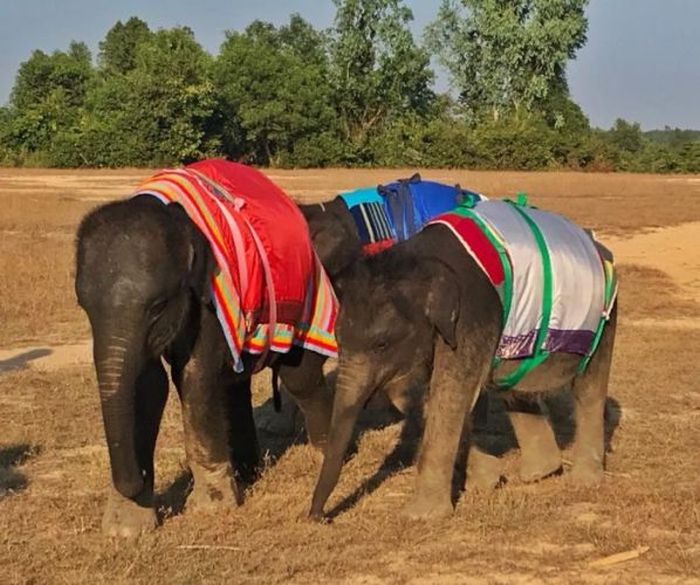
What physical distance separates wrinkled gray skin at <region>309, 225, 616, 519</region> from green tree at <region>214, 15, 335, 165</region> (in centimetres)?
5344

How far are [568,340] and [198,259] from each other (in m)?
2.28

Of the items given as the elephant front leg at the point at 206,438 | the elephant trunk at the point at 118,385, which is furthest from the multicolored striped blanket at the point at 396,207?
the elephant trunk at the point at 118,385

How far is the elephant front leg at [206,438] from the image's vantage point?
558cm

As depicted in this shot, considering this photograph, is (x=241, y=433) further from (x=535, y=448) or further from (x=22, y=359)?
(x=22, y=359)

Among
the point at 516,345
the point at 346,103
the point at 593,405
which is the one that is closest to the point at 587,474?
the point at 593,405

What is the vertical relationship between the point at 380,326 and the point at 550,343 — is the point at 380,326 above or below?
above

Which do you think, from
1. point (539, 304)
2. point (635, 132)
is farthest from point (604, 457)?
point (635, 132)

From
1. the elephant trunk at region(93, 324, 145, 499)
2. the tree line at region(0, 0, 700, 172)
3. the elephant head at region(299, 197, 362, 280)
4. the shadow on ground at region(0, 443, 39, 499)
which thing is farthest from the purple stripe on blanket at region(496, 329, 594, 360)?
the tree line at region(0, 0, 700, 172)

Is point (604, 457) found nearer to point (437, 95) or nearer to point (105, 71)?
point (437, 95)

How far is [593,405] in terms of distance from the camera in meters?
6.82

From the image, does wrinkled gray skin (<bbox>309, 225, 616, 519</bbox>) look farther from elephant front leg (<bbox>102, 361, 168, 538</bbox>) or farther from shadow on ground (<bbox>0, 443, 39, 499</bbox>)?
shadow on ground (<bbox>0, 443, 39, 499</bbox>)

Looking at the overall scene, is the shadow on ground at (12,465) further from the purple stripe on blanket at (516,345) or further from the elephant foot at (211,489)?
the purple stripe on blanket at (516,345)

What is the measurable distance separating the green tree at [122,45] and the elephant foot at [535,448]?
83.6 meters

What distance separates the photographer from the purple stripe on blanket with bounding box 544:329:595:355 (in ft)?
20.3
